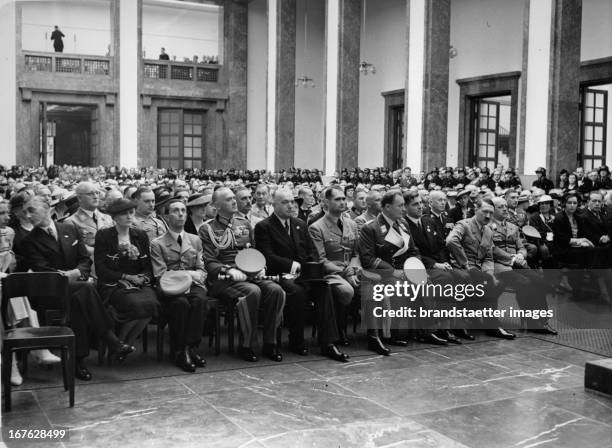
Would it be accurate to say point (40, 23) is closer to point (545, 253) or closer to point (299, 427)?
point (545, 253)

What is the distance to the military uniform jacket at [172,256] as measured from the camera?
6.47m

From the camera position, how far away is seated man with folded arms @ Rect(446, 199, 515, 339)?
773cm

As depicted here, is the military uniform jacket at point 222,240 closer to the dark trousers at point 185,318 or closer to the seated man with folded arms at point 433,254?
the dark trousers at point 185,318

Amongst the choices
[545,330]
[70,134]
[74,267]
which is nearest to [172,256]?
[74,267]

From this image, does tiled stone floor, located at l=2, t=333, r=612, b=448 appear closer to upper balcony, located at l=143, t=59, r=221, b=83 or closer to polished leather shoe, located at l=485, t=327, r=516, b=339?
polished leather shoe, located at l=485, t=327, r=516, b=339

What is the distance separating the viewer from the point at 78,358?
231 inches

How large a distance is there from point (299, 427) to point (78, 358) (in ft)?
6.84

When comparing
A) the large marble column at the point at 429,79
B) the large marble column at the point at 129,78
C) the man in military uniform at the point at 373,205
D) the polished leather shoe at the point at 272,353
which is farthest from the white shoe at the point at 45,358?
the large marble column at the point at 129,78

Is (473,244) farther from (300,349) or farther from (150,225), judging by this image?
(150,225)

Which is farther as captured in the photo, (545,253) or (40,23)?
(40,23)

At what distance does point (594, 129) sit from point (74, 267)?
1533cm

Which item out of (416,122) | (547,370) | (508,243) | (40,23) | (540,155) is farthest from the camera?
(40,23)

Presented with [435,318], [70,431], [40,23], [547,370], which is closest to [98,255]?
[70,431]

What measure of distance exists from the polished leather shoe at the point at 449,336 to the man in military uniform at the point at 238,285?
177cm
